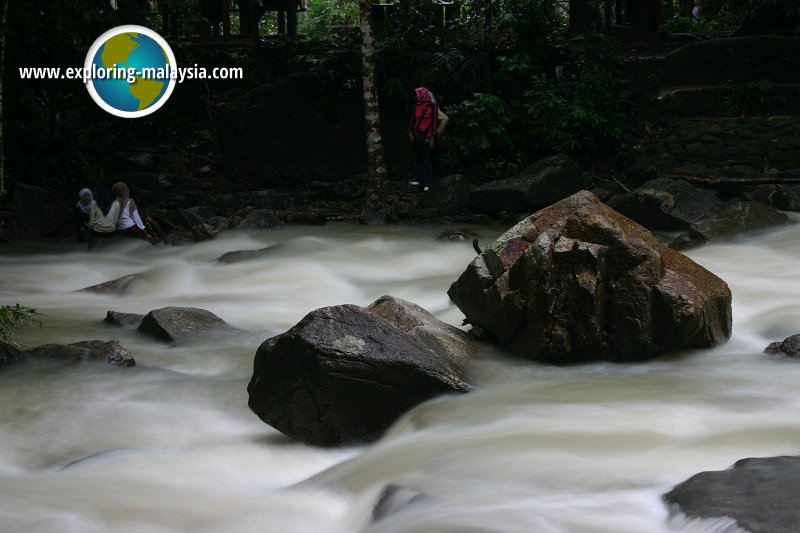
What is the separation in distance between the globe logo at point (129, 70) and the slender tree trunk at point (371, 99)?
11.3ft

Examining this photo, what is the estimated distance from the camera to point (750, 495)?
12.6ft

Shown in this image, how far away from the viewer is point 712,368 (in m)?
6.57

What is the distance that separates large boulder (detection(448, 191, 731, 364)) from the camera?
6462 millimetres

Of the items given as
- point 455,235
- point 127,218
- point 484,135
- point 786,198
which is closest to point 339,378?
point 455,235

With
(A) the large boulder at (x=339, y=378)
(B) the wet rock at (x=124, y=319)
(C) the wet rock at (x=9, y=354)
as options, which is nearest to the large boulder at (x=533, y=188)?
(B) the wet rock at (x=124, y=319)

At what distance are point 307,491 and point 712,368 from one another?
310cm

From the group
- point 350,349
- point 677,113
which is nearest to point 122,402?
point 350,349

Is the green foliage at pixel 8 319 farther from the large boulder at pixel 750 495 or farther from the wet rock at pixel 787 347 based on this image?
the wet rock at pixel 787 347

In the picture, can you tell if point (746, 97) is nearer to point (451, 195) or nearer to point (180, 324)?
point (451, 195)

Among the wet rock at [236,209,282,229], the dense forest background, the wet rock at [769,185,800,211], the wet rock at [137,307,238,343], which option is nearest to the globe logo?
the dense forest background

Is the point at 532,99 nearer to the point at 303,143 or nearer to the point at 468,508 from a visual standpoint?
the point at 303,143

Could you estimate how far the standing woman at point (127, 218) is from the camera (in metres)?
13.3

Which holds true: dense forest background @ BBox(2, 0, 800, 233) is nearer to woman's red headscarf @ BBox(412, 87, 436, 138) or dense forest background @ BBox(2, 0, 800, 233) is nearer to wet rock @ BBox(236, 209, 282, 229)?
woman's red headscarf @ BBox(412, 87, 436, 138)

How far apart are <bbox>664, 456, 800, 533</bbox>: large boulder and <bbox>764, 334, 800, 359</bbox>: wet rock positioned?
8.38 feet
